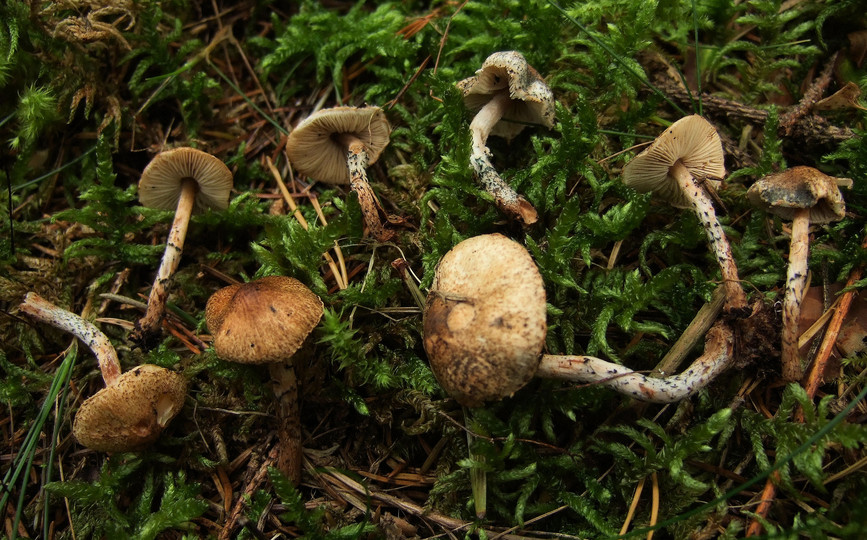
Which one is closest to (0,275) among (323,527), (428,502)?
(323,527)

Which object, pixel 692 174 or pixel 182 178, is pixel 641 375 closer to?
pixel 692 174

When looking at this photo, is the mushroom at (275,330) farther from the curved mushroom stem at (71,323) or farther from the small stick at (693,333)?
the small stick at (693,333)

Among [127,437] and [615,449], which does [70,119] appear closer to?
[127,437]

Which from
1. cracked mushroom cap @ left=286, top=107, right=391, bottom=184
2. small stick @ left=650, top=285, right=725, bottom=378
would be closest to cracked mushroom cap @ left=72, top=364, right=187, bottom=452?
cracked mushroom cap @ left=286, top=107, right=391, bottom=184

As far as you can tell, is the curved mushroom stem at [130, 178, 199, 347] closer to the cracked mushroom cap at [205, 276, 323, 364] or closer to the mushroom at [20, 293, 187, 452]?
the mushroom at [20, 293, 187, 452]

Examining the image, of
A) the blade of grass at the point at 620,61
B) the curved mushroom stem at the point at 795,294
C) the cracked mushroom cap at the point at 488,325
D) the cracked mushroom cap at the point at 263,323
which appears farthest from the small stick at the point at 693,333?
the cracked mushroom cap at the point at 263,323

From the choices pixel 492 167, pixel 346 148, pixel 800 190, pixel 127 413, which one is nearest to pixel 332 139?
pixel 346 148
